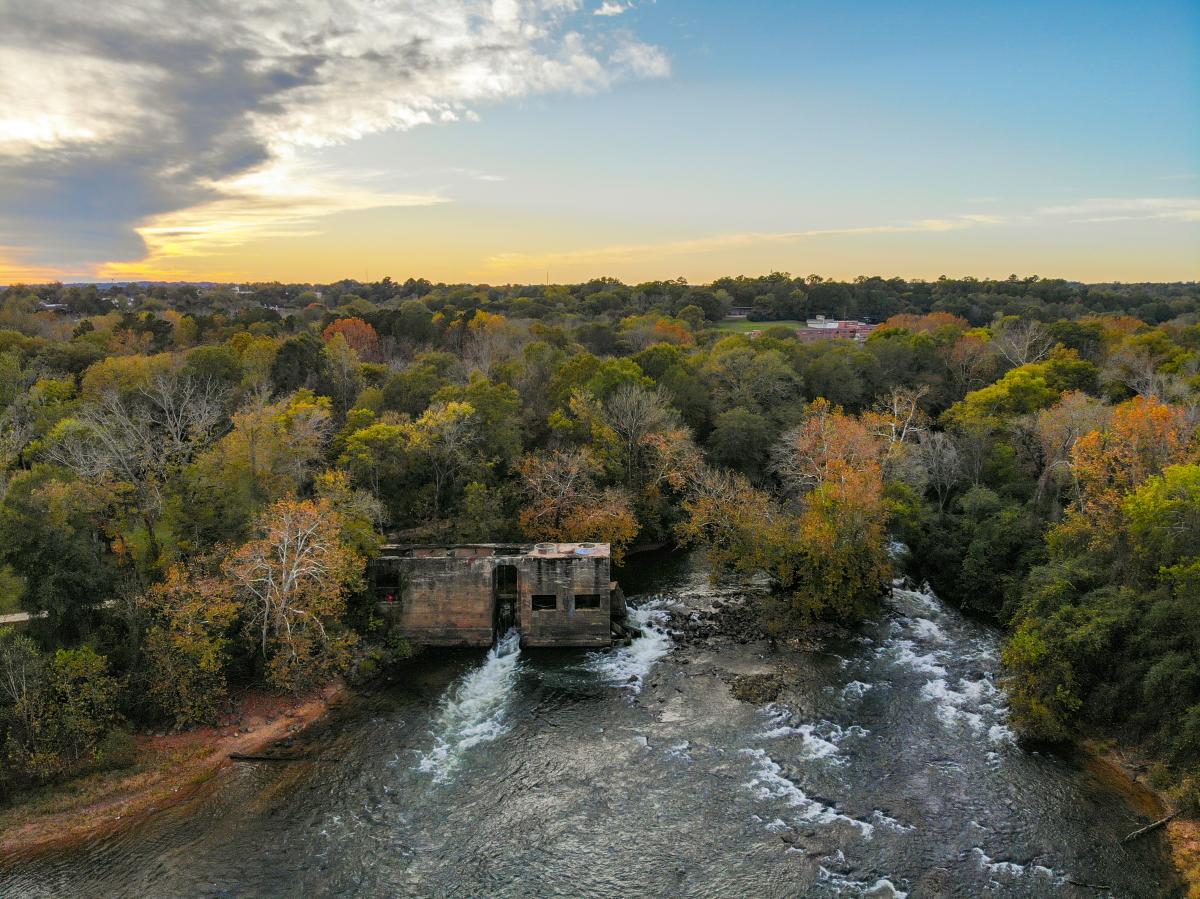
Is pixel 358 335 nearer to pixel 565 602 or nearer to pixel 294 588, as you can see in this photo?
pixel 565 602

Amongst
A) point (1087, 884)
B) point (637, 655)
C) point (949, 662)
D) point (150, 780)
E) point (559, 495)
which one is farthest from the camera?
point (559, 495)

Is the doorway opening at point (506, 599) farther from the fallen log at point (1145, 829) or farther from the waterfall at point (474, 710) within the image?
the fallen log at point (1145, 829)

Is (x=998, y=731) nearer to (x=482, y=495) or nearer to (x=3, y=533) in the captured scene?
(x=482, y=495)

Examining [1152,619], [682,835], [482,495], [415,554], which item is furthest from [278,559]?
[1152,619]

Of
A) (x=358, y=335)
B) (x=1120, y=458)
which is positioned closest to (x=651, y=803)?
(x=1120, y=458)

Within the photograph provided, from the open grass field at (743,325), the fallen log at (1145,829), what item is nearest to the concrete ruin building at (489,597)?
the fallen log at (1145,829)

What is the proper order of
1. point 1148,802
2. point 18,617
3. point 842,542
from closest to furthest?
1. point 1148,802
2. point 18,617
3. point 842,542
